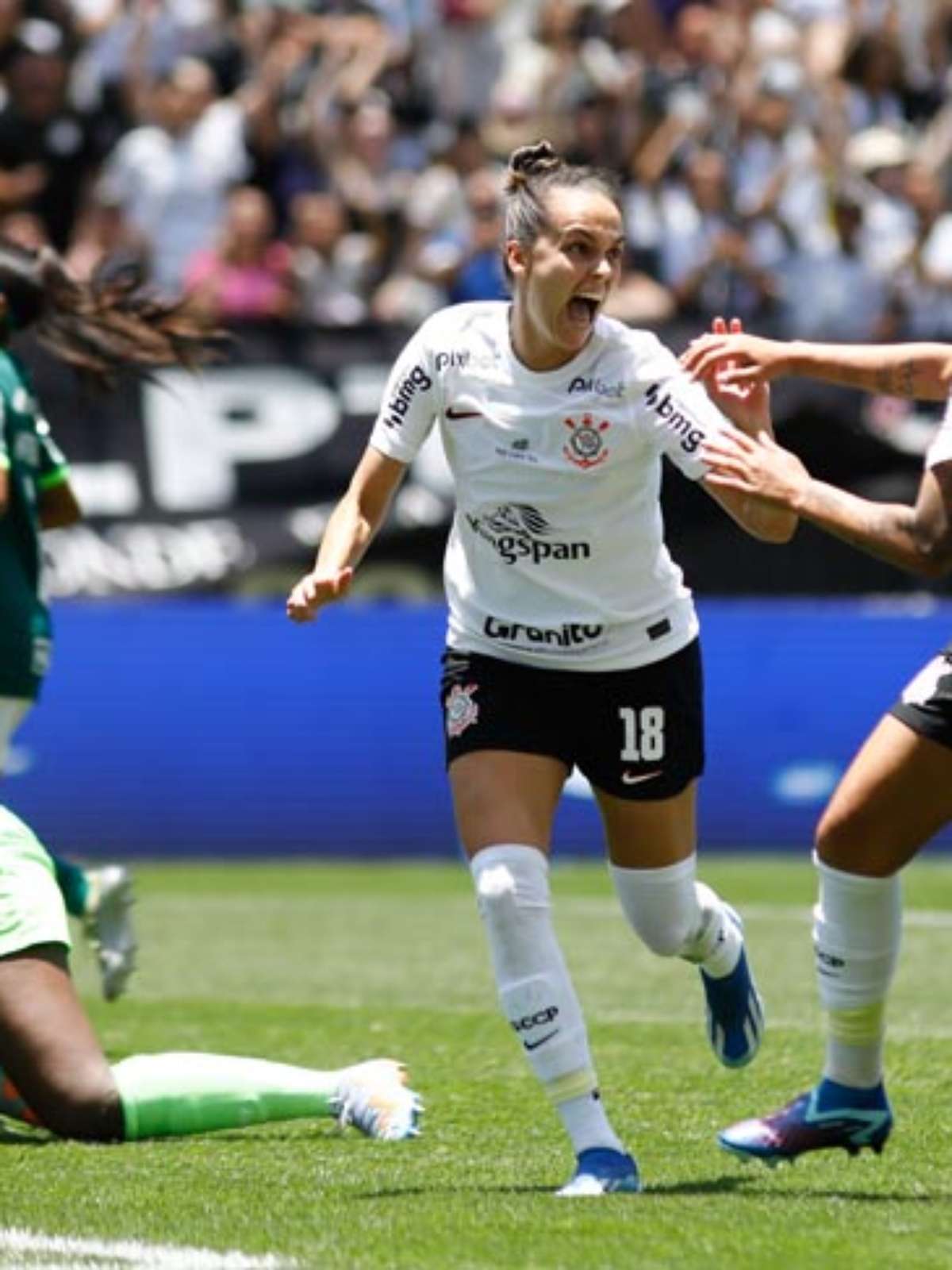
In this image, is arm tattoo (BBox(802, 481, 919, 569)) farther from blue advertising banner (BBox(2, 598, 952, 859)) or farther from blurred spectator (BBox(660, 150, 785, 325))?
blurred spectator (BBox(660, 150, 785, 325))

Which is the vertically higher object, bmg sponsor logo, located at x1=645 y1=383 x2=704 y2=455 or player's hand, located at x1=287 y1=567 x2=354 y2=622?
bmg sponsor logo, located at x1=645 y1=383 x2=704 y2=455

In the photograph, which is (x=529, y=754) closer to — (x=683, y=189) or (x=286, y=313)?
(x=286, y=313)

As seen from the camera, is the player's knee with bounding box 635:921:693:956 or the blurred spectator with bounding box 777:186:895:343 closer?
the player's knee with bounding box 635:921:693:956

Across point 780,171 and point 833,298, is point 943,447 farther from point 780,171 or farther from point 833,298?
point 780,171

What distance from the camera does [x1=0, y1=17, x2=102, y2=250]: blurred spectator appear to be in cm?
1739

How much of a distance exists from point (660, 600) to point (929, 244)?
12.1 m

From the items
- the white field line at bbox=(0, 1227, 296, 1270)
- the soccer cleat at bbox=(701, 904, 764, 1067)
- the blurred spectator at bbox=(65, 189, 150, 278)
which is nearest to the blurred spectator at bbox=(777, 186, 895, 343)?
the blurred spectator at bbox=(65, 189, 150, 278)

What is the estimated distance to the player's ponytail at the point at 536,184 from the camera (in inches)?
261

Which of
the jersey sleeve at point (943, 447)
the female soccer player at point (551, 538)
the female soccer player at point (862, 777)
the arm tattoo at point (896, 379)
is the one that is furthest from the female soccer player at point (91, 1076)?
the jersey sleeve at point (943, 447)

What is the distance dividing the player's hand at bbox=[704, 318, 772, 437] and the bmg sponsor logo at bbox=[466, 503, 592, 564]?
1.53 ft

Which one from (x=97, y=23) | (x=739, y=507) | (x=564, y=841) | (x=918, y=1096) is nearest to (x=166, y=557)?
(x=564, y=841)

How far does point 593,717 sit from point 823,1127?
104 cm

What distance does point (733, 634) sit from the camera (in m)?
16.3

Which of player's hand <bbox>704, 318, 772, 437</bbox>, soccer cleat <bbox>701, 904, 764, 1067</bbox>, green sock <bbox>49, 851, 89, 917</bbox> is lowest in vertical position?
green sock <bbox>49, 851, 89, 917</bbox>
